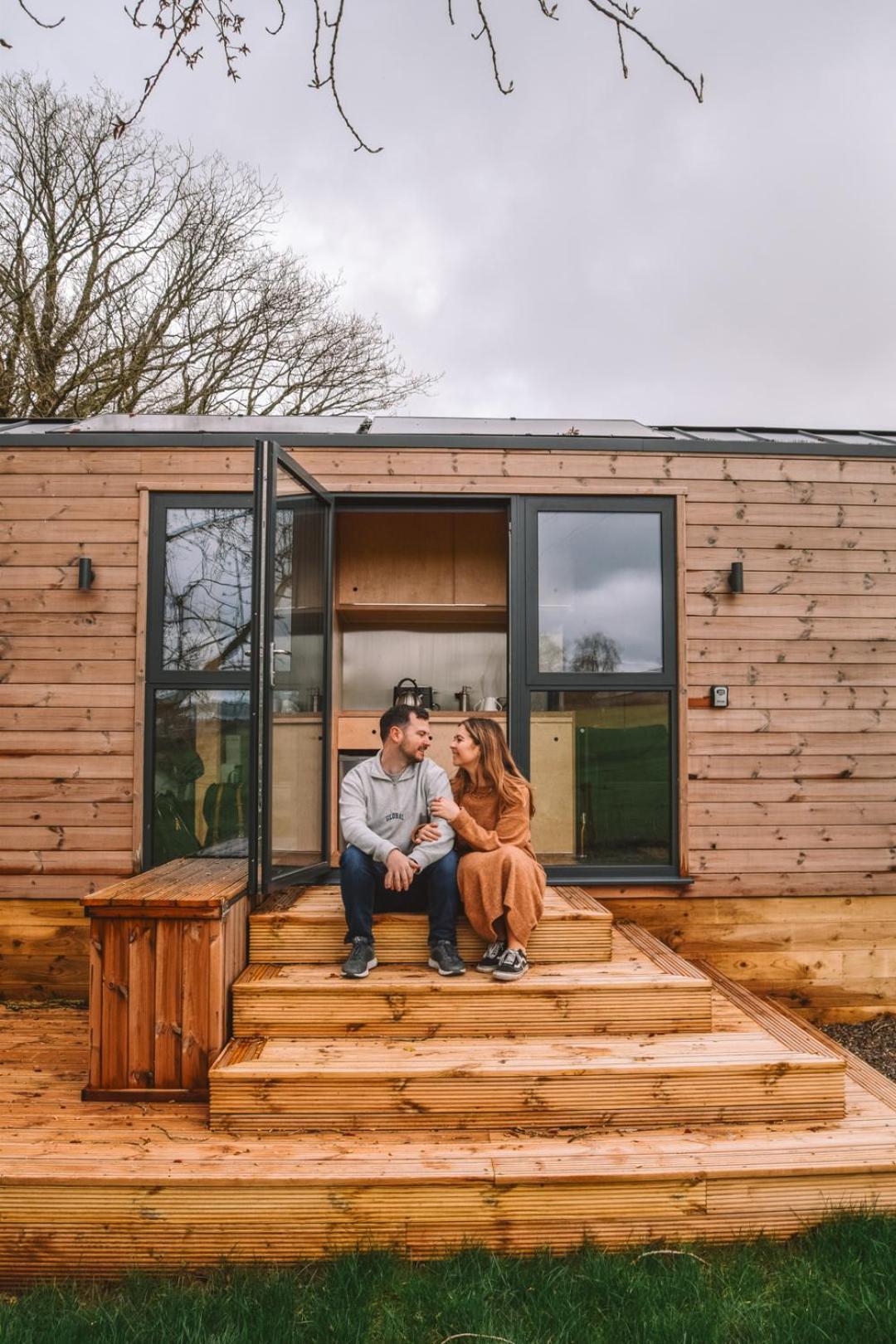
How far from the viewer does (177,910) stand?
283 cm

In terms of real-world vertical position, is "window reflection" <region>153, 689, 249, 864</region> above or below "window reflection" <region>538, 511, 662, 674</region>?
below

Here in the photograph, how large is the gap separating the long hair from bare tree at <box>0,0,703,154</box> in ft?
6.71

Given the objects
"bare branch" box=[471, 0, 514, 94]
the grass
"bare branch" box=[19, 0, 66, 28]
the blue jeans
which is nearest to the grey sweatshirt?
the blue jeans

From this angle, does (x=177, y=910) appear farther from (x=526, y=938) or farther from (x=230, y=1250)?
(x=526, y=938)

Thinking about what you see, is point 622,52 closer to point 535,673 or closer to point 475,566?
point 535,673

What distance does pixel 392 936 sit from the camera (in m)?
3.29

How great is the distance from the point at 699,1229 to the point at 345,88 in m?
3.07

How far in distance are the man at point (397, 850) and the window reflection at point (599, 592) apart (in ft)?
3.78

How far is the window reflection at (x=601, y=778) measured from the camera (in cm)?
422

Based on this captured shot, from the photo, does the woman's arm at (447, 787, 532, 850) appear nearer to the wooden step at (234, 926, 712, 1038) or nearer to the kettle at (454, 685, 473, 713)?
the wooden step at (234, 926, 712, 1038)

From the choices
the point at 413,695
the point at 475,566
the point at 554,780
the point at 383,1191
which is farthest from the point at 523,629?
the point at 383,1191

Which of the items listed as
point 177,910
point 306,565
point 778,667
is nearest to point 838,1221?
point 177,910

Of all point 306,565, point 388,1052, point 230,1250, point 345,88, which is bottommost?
point 230,1250

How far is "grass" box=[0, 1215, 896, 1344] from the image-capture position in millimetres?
1932
